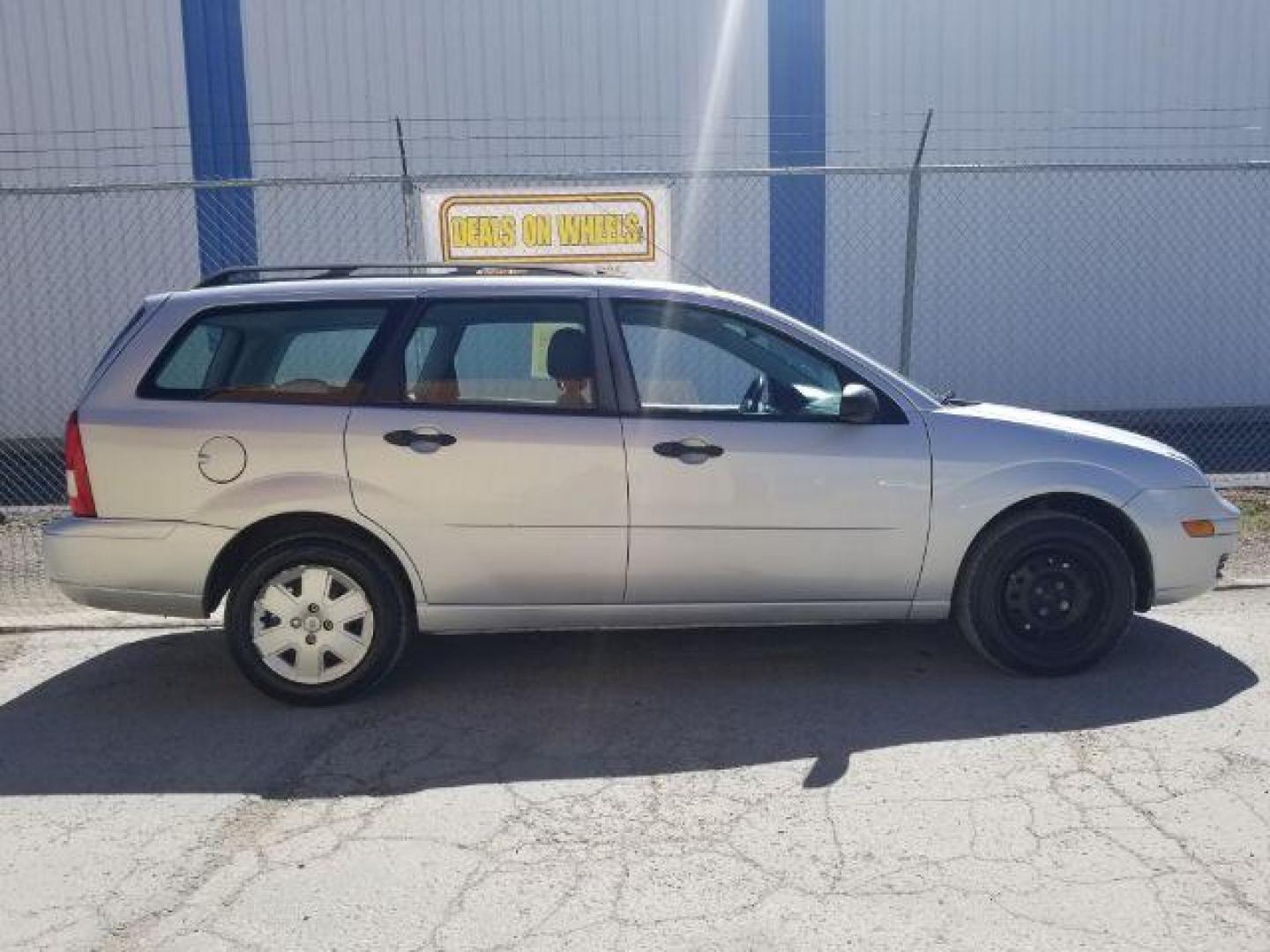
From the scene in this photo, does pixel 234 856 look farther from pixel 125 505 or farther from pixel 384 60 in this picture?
pixel 384 60

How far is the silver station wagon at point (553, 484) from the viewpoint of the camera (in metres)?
4.73

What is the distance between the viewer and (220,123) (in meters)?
11.5

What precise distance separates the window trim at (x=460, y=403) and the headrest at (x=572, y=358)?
33 millimetres

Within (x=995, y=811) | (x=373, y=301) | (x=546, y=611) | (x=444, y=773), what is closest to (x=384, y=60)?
(x=373, y=301)

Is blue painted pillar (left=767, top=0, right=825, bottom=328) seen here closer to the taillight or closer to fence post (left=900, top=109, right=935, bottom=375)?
fence post (left=900, top=109, right=935, bottom=375)

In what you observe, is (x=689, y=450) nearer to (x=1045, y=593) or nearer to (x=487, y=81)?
(x=1045, y=593)

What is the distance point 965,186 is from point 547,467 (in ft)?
28.8

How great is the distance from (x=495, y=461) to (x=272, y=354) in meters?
1.04

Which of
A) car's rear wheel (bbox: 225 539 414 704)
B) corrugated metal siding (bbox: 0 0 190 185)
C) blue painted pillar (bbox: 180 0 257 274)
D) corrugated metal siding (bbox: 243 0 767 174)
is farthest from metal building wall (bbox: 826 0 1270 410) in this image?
car's rear wheel (bbox: 225 539 414 704)

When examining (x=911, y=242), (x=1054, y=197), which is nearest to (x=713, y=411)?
(x=911, y=242)

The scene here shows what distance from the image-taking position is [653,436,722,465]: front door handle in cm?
476

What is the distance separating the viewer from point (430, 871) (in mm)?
3492

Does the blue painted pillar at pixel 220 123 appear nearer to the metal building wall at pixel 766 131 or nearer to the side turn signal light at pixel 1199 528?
the metal building wall at pixel 766 131

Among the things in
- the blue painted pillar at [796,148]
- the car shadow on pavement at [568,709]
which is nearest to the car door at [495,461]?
the car shadow on pavement at [568,709]
